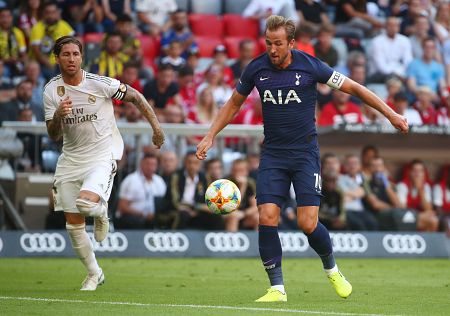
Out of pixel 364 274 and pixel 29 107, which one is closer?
pixel 364 274

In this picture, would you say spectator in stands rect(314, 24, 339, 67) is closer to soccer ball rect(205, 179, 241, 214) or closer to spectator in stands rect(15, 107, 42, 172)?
spectator in stands rect(15, 107, 42, 172)

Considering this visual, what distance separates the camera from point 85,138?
1205cm

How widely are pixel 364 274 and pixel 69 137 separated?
495 centimetres

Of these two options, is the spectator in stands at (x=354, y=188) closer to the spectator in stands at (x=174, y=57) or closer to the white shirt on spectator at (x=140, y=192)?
the white shirt on spectator at (x=140, y=192)

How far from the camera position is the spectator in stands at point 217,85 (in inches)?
838

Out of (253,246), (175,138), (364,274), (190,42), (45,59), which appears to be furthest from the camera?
(190,42)

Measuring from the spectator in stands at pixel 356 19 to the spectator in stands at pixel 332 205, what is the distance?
6.40m

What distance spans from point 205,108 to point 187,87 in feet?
3.34

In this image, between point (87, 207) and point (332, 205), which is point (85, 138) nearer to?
point (87, 207)

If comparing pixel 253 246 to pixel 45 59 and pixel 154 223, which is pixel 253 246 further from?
pixel 45 59

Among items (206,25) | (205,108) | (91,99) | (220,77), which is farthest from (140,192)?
(91,99)

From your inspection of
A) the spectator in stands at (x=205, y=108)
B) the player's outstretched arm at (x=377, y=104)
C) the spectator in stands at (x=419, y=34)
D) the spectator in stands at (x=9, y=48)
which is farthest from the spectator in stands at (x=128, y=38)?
the player's outstretched arm at (x=377, y=104)

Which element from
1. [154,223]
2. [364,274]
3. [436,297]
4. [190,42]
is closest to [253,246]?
[154,223]

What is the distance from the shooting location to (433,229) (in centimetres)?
2080
